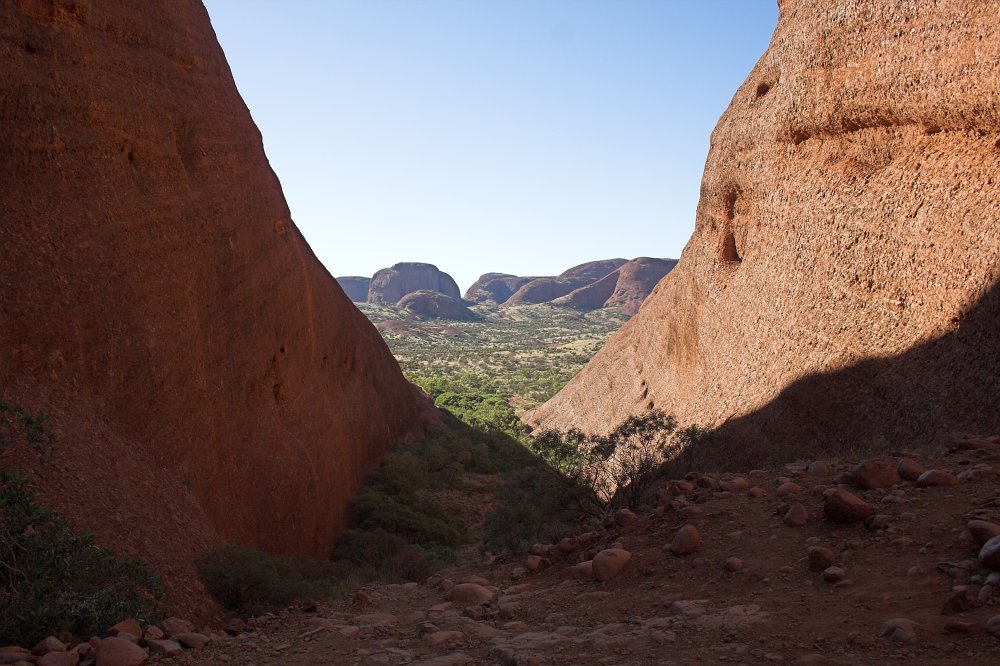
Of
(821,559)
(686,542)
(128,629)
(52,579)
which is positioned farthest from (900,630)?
(52,579)

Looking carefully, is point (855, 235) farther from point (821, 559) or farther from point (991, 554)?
→ point (991, 554)

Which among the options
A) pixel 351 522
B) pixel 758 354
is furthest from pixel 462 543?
pixel 758 354

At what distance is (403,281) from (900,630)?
5991 inches

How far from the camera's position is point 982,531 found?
14.9 feet

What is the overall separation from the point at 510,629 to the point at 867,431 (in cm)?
809

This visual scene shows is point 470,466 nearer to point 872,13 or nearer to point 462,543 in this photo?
point 462,543

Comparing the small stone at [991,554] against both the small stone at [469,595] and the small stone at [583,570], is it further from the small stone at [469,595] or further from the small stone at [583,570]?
the small stone at [469,595]

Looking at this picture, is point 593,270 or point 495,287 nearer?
point 593,270

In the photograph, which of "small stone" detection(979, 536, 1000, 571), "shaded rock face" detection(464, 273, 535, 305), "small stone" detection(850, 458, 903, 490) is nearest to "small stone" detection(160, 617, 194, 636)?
"small stone" detection(979, 536, 1000, 571)

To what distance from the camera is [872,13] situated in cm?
1244

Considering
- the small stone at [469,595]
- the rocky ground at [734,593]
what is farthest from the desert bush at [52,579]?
the small stone at [469,595]

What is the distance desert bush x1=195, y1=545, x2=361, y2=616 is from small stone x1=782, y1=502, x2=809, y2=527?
4793 millimetres

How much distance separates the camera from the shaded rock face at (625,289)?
120312mm

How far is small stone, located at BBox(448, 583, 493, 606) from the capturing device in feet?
21.3
